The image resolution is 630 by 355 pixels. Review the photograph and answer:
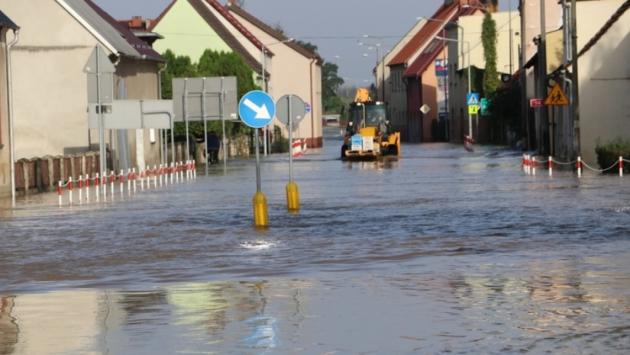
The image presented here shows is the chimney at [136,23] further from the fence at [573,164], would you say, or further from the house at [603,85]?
the fence at [573,164]

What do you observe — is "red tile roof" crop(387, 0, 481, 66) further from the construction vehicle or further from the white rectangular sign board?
the white rectangular sign board

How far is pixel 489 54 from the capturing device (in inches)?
4281

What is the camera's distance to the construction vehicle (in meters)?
68.1

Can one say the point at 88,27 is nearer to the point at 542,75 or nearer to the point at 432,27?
the point at 542,75

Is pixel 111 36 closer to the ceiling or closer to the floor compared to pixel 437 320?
closer to the ceiling

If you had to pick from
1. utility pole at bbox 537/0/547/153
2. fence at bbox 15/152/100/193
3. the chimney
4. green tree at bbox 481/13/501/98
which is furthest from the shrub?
green tree at bbox 481/13/501/98

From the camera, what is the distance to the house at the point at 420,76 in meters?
136

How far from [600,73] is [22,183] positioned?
2057 centimetres

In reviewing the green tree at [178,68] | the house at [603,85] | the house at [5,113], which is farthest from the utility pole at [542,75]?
the house at [5,113]

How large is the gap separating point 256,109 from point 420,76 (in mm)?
111435

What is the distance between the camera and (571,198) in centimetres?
3186

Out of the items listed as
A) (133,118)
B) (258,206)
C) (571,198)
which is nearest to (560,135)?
(133,118)

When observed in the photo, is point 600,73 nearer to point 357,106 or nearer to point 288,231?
point 357,106

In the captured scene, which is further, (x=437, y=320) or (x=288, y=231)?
(x=288, y=231)
